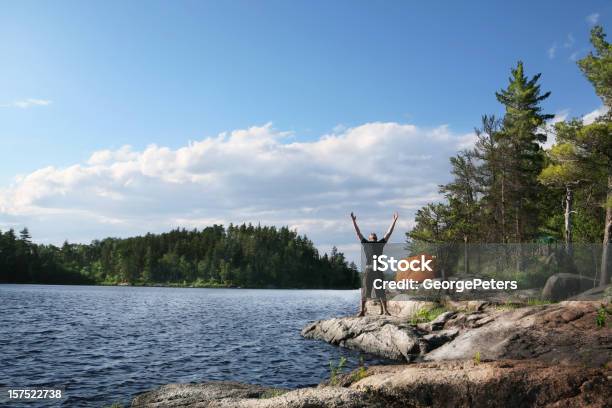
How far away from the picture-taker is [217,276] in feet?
542

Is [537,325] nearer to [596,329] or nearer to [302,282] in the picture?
[596,329]

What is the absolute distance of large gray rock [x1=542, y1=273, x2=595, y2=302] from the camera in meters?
23.1

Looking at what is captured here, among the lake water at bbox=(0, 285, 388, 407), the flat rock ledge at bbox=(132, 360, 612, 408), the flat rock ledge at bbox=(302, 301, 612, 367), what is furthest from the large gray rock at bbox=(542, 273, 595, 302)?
the flat rock ledge at bbox=(132, 360, 612, 408)

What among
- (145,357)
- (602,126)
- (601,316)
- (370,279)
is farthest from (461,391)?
(602,126)

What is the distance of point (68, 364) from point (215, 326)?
553 inches

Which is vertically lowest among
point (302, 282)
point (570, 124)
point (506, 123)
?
point (302, 282)

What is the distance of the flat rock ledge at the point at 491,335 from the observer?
13.8 meters

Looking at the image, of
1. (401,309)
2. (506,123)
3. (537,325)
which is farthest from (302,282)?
(537,325)

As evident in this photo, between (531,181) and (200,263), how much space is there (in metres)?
140

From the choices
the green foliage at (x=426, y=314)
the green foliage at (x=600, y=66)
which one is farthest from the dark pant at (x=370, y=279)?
the green foliage at (x=600, y=66)

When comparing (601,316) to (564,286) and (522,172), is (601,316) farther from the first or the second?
(522,172)

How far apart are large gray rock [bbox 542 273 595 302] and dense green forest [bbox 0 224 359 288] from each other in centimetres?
14405

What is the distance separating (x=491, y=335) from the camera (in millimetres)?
16453

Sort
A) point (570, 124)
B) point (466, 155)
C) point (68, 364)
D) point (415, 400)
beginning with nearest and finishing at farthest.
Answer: point (415, 400), point (68, 364), point (570, 124), point (466, 155)
